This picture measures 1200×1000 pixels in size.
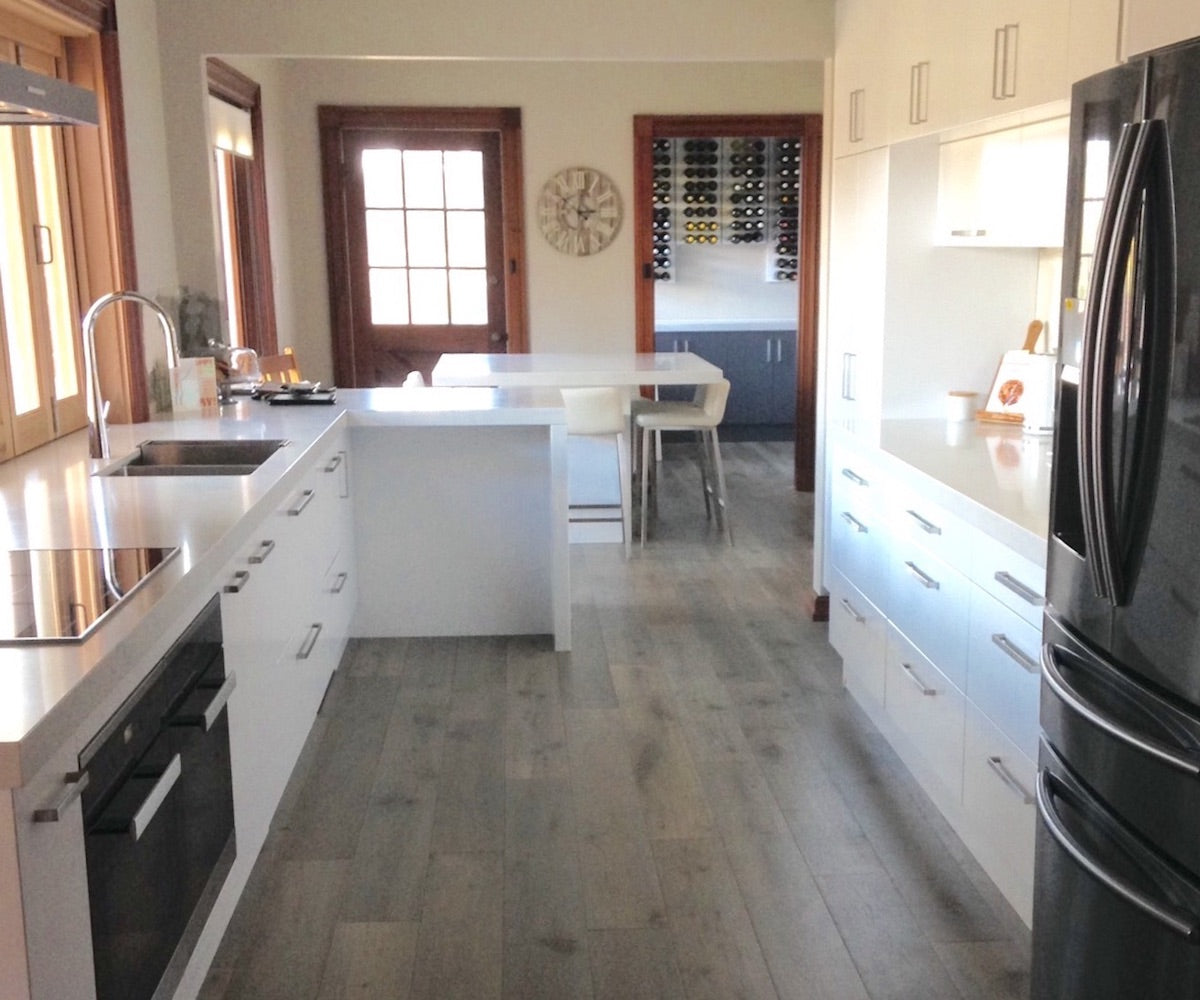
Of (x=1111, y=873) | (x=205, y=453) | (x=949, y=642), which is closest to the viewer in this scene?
(x=1111, y=873)

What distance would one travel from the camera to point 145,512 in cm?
251

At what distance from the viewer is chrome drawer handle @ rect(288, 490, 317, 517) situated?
10.2 ft

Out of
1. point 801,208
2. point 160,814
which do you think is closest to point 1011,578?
point 160,814

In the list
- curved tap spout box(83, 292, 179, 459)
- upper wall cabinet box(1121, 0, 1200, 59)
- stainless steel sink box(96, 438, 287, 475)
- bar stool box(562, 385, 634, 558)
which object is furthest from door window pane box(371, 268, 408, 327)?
upper wall cabinet box(1121, 0, 1200, 59)

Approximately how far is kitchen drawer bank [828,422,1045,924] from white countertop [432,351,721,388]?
5.77 feet

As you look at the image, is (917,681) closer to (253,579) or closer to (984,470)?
(984,470)

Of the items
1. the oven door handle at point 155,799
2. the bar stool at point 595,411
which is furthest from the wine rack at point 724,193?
the oven door handle at point 155,799

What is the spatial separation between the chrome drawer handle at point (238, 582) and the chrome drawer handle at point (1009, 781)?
1578mm

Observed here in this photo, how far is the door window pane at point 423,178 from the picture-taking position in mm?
7336

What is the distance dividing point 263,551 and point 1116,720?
172 cm

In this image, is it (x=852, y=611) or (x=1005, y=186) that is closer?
(x=1005, y=186)

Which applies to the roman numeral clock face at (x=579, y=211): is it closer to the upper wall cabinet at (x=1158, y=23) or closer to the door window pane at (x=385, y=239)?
the door window pane at (x=385, y=239)

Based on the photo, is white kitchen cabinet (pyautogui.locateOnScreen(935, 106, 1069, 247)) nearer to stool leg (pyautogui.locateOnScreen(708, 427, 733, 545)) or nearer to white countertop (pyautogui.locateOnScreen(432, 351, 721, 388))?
white countertop (pyautogui.locateOnScreen(432, 351, 721, 388))

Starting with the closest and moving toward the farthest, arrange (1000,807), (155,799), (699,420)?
1. (155,799)
2. (1000,807)
3. (699,420)
